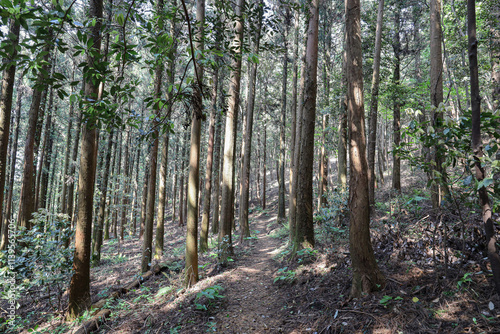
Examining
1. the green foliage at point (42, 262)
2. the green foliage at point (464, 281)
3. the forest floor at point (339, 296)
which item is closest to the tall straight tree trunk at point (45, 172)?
the forest floor at point (339, 296)

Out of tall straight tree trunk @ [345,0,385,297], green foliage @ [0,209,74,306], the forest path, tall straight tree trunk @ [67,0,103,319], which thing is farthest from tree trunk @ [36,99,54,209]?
tall straight tree trunk @ [345,0,385,297]

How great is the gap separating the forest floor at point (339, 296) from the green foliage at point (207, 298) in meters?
0.02

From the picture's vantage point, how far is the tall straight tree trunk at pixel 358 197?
4117 mm

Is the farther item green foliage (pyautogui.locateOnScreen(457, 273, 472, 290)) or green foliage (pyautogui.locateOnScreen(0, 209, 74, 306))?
green foliage (pyautogui.locateOnScreen(0, 209, 74, 306))

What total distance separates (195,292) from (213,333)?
144 centimetres

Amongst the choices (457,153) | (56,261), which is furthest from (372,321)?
(56,261)

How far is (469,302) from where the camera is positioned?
3.26 m

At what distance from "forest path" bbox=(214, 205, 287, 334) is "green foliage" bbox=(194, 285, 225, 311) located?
0.25m

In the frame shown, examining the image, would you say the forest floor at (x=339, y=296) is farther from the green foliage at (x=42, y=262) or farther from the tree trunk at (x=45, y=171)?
the tree trunk at (x=45, y=171)

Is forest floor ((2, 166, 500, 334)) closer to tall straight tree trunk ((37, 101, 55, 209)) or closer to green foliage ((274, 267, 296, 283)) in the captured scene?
green foliage ((274, 267, 296, 283))

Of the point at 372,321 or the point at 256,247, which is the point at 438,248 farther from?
the point at 256,247

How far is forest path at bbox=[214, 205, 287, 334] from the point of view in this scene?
4581mm

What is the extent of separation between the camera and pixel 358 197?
418 cm

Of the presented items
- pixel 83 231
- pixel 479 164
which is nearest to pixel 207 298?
pixel 83 231
